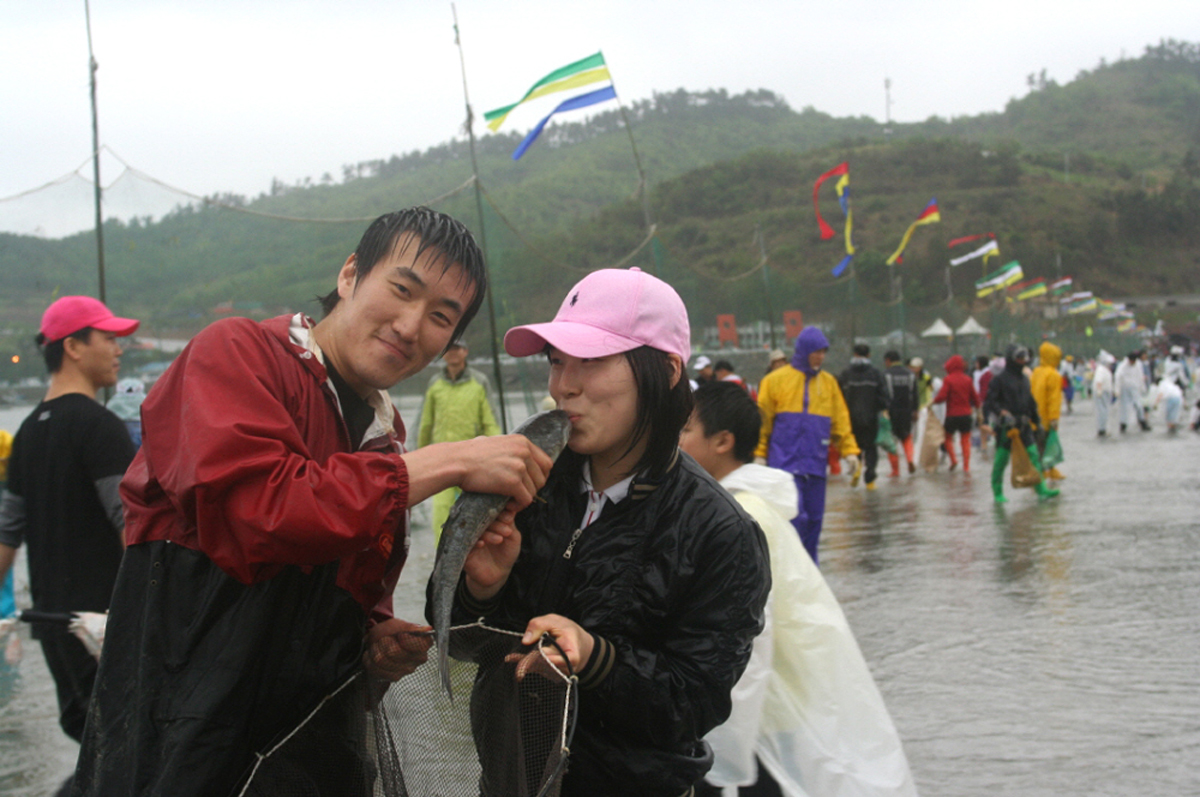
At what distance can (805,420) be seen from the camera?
297 inches

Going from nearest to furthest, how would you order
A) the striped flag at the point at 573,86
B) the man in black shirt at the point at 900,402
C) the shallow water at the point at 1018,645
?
the shallow water at the point at 1018,645
the striped flag at the point at 573,86
the man in black shirt at the point at 900,402

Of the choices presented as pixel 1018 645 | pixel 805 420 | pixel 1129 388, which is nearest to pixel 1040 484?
pixel 805 420

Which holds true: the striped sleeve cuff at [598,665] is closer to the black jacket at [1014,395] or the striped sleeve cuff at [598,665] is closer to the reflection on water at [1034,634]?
the reflection on water at [1034,634]

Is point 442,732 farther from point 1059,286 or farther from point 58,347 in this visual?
point 1059,286

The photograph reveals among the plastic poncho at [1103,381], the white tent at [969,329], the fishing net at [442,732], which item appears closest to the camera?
the fishing net at [442,732]

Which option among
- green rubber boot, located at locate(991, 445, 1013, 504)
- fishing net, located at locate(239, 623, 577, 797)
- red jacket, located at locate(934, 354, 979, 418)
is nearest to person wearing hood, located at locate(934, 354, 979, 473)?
red jacket, located at locate(934, 354, 979, 418)

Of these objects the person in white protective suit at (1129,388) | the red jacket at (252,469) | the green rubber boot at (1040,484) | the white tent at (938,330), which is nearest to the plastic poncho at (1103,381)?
the person in white protective suit at (1129,388)

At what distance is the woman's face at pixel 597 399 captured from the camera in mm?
1901

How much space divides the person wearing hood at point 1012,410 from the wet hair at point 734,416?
329 inches

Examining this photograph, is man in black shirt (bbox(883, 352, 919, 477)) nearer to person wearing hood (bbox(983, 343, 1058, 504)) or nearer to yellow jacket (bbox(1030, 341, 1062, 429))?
yellow jacket (bbox(1030, 341, 1062, 429))

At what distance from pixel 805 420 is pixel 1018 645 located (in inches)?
91.0

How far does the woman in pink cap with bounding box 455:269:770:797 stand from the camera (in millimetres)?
1830

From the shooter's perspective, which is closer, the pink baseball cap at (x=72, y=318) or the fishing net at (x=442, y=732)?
the fishing net at (x=442, y=732)

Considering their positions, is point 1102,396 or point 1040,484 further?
point 1102,396
